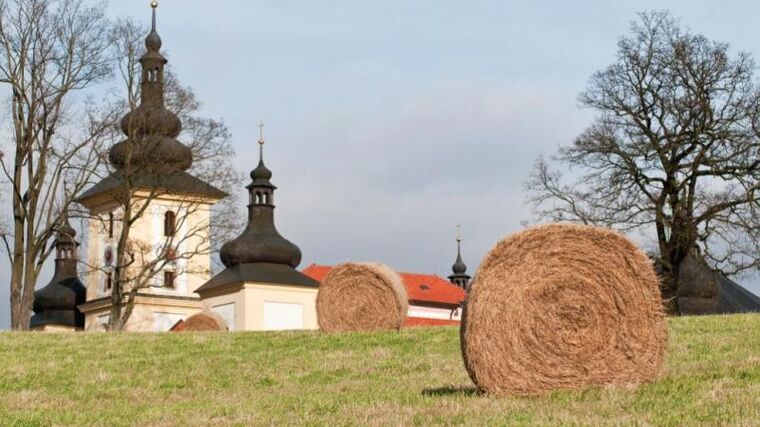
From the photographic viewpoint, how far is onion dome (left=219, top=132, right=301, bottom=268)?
237 feet

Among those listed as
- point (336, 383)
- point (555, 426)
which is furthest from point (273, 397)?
A: point (555, 426)

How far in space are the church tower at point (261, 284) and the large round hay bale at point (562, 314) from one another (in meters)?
56.7

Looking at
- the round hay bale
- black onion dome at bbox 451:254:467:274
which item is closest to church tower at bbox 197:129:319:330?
the round hay bale

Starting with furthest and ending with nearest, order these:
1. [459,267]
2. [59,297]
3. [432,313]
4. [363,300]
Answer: [459,267], [432,313], [59,297], [363,300]

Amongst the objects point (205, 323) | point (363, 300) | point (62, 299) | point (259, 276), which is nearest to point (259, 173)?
point (259, 276)

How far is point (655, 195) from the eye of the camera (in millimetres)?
42125

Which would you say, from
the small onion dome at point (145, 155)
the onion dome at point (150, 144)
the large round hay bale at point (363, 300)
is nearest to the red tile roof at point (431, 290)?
the onion dome at point (150, 144)

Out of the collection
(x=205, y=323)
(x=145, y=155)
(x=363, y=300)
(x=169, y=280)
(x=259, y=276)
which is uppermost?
(x=145, y=155)

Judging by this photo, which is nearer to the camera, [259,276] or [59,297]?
[259,276]

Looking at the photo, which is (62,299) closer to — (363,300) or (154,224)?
(154,224)

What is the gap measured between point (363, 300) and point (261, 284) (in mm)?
45796

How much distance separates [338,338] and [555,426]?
1186 cm

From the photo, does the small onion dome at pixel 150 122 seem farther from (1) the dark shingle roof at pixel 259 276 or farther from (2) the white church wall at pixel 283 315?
(2) the white church wall at pixel 283 315

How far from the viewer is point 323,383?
16203 mm
